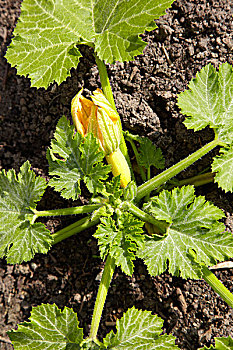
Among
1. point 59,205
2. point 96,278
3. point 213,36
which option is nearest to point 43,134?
point 59,205

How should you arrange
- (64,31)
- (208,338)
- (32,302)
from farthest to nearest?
(32,302) < (208,338) < (64,31)

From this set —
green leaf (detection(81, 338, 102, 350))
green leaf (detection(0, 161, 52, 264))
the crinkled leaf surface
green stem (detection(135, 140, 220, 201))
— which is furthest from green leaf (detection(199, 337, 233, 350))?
the crinkled leaf surface

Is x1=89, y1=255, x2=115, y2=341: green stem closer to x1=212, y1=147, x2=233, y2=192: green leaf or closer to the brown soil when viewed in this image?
the brown soil

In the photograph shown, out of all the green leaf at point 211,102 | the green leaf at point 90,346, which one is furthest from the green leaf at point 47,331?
the green leaf at point 211,102

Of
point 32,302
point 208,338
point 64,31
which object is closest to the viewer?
point 64,31

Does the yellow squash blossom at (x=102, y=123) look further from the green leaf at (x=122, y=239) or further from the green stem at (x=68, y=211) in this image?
the green leaf at (x=122, y=239)

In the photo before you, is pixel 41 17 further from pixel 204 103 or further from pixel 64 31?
pixel 204 103

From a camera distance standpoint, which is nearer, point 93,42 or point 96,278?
point 93,42

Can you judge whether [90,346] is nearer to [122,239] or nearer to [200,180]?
[122,239]
